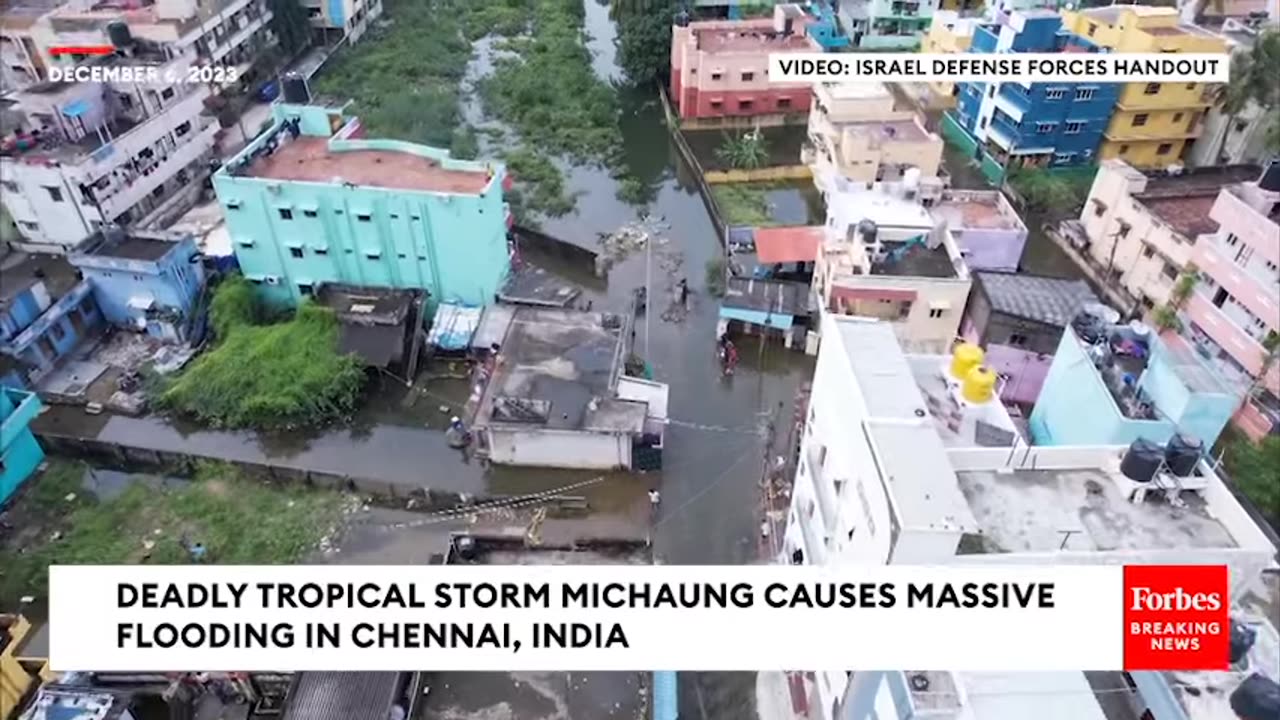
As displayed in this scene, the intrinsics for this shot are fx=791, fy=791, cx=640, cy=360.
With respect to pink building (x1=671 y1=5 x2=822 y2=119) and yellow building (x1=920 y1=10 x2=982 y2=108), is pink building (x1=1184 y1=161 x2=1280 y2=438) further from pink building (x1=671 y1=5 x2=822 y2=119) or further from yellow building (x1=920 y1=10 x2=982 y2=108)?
pink building (x1=671 y1=5 x2=822 y2=119)

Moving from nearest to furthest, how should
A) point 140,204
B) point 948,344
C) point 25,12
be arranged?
point 948,344
point 140,204
point 25,12

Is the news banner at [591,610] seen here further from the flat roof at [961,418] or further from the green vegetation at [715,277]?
the green vegetation at [715,277]

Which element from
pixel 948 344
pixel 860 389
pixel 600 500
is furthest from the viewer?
pixel 948 344

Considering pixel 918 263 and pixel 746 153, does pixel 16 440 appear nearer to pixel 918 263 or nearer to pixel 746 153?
pixel 918 263

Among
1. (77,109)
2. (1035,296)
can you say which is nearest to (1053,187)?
(1035,296)

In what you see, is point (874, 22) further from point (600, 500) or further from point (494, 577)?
point (494, 577)

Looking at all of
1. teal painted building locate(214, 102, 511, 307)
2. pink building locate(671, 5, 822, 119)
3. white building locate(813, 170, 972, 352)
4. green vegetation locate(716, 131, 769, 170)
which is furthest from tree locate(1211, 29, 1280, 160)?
teal painted building locate(214, 102, 511, 307)

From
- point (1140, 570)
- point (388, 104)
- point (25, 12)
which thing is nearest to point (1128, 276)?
point (1140, 570)
